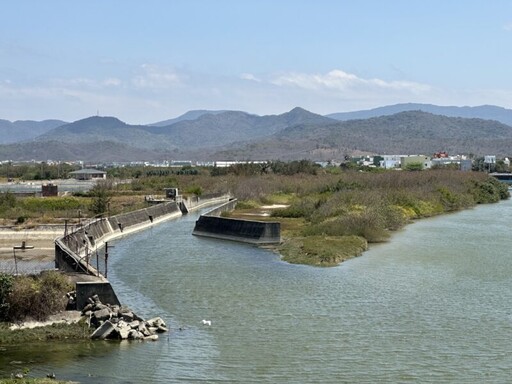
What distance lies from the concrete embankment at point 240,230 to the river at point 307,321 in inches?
189

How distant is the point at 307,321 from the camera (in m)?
27.6

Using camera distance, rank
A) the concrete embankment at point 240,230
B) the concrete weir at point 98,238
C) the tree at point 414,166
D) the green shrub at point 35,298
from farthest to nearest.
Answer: the tree at point 414,166
the concrete embankment at point 240,230
the concrete weir at point 98,238
the green shrub at point 35,298

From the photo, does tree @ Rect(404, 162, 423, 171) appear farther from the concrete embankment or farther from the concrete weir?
the concrete embankment

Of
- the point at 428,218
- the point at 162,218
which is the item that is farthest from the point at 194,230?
the point at 428,218

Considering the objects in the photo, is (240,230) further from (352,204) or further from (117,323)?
(117,323)

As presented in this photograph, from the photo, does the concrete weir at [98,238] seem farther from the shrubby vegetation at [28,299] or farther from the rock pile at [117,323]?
the shrubby vegetation at [28,299]

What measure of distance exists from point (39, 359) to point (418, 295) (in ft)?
52.3

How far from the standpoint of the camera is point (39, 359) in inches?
878

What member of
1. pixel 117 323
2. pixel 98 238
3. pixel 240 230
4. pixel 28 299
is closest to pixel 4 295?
pixel 28 299

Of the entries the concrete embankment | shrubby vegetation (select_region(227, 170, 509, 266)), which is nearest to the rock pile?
shrubby vegetation (select_region(227, 170, 509, 266))

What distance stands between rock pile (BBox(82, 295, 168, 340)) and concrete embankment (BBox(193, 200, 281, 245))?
85.6 ft

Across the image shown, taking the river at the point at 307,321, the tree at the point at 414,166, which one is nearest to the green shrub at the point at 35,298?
the river at the point at 307,321

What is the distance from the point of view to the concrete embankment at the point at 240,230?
171 feet

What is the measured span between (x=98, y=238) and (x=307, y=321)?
1106 inches
